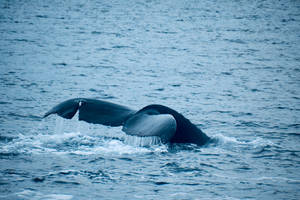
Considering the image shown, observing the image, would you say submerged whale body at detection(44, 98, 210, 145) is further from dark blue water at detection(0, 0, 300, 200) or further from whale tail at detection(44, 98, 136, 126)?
dark blue water at detection(0, 0, 300, 200)

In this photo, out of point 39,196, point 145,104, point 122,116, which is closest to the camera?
point 39,196

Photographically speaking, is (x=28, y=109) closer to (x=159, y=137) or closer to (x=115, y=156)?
(x=115, y=156)

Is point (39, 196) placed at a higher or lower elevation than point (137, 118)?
lower

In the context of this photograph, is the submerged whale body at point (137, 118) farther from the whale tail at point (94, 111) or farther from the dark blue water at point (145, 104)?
the dark blue water at point (145, 104)

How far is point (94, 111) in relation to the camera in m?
7.88

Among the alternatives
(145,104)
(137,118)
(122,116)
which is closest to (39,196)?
(137,118)

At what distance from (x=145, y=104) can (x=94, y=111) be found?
19.3 feet

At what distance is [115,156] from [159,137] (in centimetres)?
211

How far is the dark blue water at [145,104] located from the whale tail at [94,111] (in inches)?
28.6

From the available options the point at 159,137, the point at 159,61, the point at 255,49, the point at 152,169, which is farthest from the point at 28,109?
the point at 255,49

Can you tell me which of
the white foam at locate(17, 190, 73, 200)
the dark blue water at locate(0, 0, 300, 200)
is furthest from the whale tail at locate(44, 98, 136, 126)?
the white foam at locate(17, 190, 73, 200)

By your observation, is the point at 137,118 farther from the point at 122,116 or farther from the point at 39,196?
the point at 39,196

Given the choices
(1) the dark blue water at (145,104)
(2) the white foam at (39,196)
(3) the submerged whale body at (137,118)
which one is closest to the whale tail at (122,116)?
(3) the submerged whale body at (137,118)

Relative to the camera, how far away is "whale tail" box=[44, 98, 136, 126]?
300 inches
